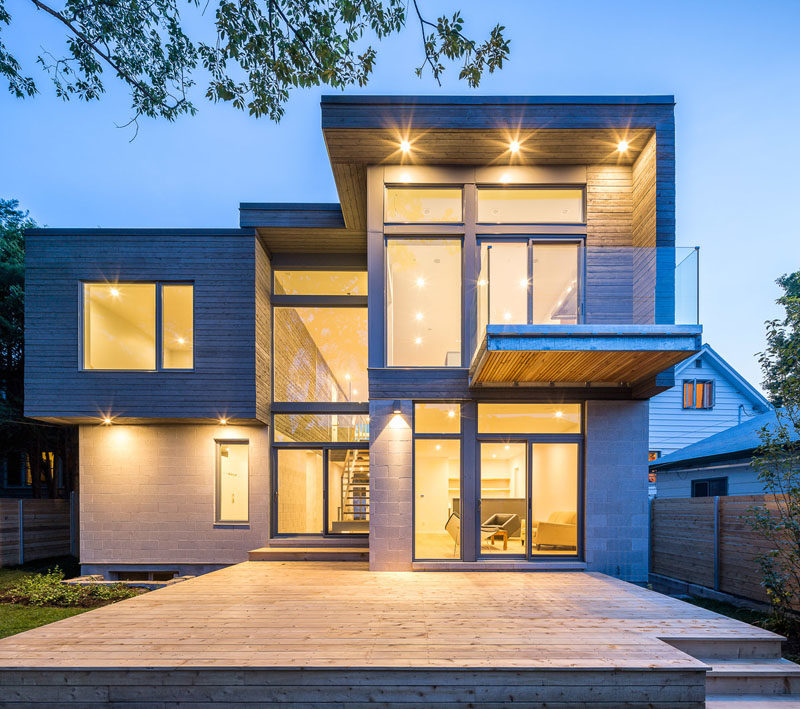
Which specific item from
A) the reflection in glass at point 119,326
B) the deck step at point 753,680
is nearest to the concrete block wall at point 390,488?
the deck step at point 753,680

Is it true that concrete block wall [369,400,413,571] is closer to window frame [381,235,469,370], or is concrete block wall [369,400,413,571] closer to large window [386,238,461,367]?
window frame [381,235,469,370]

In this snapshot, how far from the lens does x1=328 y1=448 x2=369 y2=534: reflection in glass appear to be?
9.03m

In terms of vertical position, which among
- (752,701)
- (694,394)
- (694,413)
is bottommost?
(752,701)

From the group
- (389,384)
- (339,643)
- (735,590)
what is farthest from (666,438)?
(339,643)

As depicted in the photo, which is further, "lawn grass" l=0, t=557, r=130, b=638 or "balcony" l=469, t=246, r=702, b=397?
"lawn grass" l=0, t=557, r=130, b=638

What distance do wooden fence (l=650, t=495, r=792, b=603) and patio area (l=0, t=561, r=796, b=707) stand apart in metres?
1.80

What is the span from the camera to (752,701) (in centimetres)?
409

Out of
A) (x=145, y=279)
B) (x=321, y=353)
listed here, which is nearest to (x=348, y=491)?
(x=321, y=353)

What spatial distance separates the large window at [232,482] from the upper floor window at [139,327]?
1.73m

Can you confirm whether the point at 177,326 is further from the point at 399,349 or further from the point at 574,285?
the point at 574,285

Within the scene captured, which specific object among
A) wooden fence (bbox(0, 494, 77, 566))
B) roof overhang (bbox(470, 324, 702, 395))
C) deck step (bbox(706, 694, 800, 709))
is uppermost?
roof overhang (bbox(470, 324, 702, 395))

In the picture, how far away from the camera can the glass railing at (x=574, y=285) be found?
6445 millimetres

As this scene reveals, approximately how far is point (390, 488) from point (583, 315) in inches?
145

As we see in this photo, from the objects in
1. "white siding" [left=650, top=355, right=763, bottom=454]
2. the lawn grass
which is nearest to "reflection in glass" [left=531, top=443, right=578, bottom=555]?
the lawn grass
